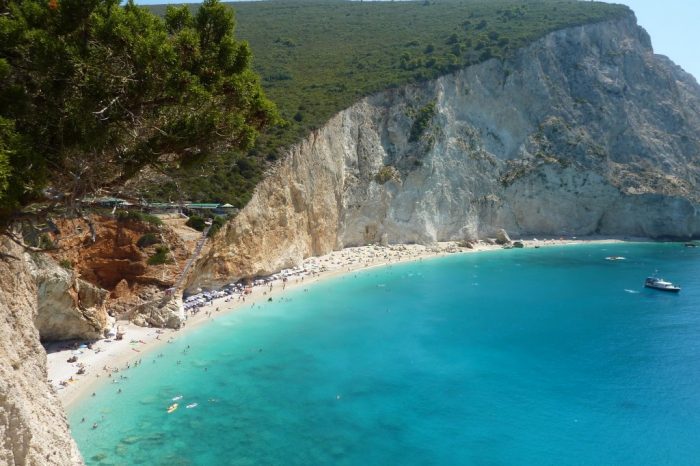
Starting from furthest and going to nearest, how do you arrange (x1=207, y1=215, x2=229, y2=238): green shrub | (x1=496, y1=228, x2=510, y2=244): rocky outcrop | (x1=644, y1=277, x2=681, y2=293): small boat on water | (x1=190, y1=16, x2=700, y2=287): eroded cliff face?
(x1=496, y1=228, x2=510, y2=244): rocky outcrop
(x1=190, y1=16, x2=700, y2=287): eroded cliff face
(x1=644, y1=277, x2=681, y2=293): small boat on water
(x1=207, y1=215, x2=229, y2=238): green shrub

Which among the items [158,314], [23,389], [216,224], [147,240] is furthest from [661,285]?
[23,389]

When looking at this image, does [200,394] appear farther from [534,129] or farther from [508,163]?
[534,129]

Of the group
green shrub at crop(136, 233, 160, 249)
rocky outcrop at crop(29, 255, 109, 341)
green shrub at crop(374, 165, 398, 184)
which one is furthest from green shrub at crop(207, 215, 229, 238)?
green shrub at crop(374, 165, 398, 184)

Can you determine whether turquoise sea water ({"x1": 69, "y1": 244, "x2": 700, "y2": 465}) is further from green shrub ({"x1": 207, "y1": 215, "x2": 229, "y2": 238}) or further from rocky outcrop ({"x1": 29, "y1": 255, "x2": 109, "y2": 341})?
green shrub ({"x1": 207, "y1": 215, "x2": 229, "y2": 238})

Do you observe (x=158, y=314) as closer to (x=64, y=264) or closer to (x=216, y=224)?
(x=64, y=264)

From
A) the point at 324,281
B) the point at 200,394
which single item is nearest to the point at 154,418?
the point at 200,394

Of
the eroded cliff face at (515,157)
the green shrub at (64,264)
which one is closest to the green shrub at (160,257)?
the green shrub at (64,264)
